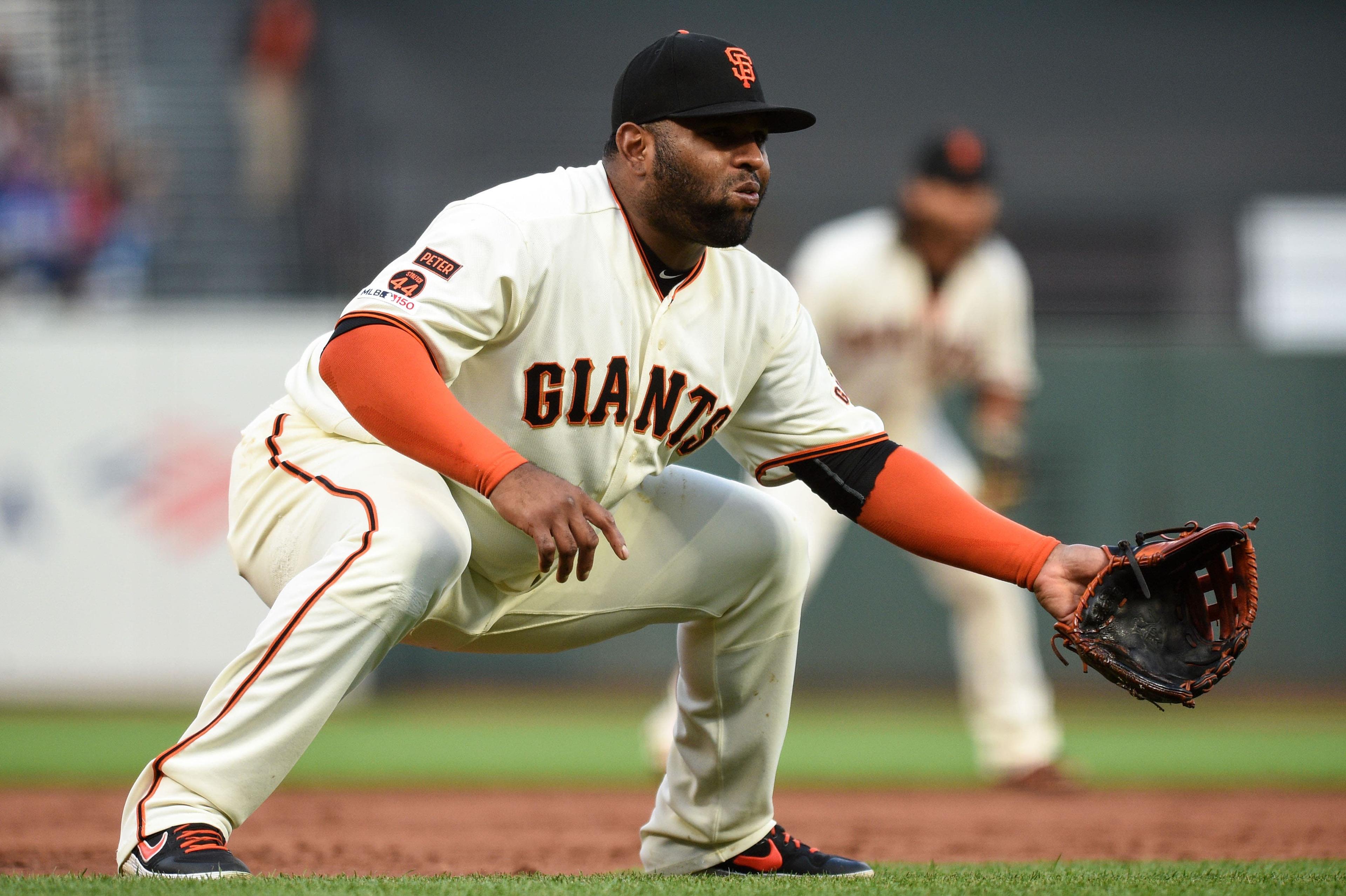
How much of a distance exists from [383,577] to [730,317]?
948 mm

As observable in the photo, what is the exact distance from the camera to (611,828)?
4363mm

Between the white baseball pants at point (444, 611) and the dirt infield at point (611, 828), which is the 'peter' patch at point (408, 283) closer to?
the white baseball pants at point (444, 611)

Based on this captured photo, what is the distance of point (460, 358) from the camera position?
8.99ft

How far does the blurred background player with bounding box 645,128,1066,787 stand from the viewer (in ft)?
18.1

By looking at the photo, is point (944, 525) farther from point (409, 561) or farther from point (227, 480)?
point (227, 480)

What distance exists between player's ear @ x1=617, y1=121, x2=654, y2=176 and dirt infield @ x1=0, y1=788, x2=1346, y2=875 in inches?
62.8

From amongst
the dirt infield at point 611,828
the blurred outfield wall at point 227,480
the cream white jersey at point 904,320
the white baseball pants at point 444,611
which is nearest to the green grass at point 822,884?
the white baseball pants at point 444,611

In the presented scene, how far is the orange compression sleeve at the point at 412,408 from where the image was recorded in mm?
2578

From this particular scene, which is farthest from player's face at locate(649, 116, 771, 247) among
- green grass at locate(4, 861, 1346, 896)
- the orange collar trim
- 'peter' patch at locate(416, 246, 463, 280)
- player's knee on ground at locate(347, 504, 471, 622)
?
green grass at locate(4, 861, 1346, 896)

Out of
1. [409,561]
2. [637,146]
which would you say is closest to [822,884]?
[409,561]

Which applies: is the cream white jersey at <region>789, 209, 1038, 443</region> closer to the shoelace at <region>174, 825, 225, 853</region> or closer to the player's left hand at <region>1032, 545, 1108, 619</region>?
the player's left hand at <region>1032, 545, 1108, 619</region>

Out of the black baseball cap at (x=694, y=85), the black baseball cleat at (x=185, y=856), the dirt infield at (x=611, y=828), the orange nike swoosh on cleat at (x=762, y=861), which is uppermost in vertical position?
the black baseball cap at (x=694, y=85)

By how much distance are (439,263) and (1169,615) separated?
161 cm

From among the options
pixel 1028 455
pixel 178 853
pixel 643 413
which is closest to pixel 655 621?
pixel 643 413
